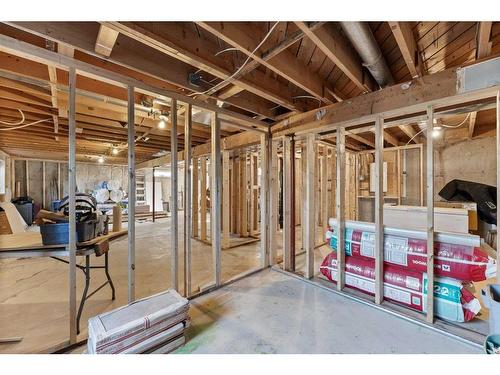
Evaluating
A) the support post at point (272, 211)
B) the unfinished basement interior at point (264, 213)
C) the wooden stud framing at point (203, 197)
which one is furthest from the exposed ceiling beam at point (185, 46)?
the wooden stud framing at point (203, 197)

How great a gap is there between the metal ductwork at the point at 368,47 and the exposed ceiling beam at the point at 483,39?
0.59 metres

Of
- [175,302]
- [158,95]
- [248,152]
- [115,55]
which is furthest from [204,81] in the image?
[248,152]

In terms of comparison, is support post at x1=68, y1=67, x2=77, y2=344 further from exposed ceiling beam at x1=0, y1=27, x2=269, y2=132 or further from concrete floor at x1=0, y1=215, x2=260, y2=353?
concrete floor at x1=0, y1=215, x2=260, y2=353

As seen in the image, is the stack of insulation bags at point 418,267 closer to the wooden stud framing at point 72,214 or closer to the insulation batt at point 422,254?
the insulation batt at point 422,254

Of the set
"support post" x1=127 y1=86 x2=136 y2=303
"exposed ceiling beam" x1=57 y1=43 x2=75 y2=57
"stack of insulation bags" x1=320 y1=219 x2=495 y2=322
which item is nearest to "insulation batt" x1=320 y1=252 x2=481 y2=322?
"stack of insulation bags" x1=320 y1=219 x2=495 y2=322

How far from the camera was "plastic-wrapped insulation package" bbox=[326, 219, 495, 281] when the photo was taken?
6.12 ft

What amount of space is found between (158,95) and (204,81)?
1.62 feet

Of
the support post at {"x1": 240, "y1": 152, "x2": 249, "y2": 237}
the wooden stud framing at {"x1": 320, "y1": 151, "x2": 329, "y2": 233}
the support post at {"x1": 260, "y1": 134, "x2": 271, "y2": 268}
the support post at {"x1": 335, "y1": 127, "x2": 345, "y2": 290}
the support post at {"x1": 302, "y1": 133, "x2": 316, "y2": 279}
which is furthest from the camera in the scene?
the support post at {"x1": 240, "y1": 152, "x2": 249, "y2": 237}

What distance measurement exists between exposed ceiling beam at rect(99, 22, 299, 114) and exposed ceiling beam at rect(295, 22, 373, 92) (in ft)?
2.61

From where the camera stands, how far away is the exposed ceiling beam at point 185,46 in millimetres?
1457

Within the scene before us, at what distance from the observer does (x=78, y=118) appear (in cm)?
331

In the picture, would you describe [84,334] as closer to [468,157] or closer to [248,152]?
[248,152]

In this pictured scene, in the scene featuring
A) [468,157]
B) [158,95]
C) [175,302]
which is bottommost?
[175,302]
